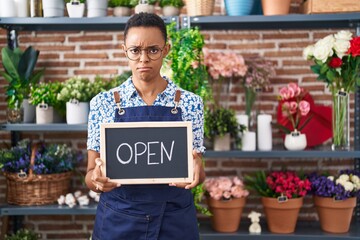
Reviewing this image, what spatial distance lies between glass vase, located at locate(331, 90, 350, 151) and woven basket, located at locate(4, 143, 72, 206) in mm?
1717

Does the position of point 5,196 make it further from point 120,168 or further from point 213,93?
point 120,168

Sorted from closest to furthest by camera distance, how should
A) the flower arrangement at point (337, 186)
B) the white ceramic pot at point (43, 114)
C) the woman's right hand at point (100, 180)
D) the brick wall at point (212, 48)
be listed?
the woman's right hand at point (100, 180) < the flower arrangement at point (337, 186) < the white ceramic pot at point (43, 114) < the brick wall at point (212, 48)

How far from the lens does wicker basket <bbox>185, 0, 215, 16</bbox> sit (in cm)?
274

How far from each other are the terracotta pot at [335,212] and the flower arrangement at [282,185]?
128mm

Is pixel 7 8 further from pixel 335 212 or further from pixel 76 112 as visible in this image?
pixel 335 212

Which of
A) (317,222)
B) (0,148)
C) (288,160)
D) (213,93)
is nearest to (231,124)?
(213,93)

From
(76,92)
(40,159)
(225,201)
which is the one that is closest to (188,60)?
(76,92)

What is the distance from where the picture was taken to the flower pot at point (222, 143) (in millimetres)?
2824

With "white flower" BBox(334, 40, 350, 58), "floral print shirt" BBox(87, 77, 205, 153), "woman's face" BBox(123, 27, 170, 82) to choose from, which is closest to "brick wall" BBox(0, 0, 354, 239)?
"white flower" BBox(334, 40, 350, 58)

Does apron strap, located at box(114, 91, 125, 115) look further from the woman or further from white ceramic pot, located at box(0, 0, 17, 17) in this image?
white ceramic pot, located at box(0, 0, 17, 17)

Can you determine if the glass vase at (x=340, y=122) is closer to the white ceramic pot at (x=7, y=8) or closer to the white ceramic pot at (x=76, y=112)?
the white ceramic pot at (x=76, y=112)

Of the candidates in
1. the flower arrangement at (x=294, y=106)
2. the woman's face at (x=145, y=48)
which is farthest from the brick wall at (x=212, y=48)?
the woman's face at (x=145, y=48)

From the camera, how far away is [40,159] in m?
2.82

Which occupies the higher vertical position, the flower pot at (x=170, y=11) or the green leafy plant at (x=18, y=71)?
the flower pot at (x=170, y=11)
